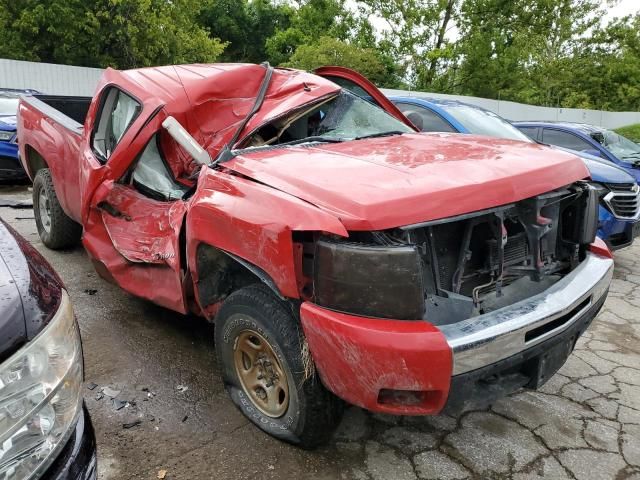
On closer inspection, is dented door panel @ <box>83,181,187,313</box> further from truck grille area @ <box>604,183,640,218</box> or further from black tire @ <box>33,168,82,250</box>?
truck grille area @ <box>604,183,640,218</box>

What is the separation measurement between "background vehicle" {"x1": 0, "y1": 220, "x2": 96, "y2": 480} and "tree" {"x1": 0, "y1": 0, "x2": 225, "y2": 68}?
17.5 m

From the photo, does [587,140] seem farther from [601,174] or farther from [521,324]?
[521,324]

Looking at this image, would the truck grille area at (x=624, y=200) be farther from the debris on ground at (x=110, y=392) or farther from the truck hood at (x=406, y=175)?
the debris on ground at (x=110, y=392)

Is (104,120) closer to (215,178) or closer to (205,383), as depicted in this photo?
(215,178)

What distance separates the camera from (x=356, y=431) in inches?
106

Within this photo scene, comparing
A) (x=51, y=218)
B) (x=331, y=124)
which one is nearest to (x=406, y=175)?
(x=331, y=124)

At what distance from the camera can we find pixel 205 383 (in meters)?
Result: 3.09

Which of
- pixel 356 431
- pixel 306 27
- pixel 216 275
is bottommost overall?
pixel 356 431

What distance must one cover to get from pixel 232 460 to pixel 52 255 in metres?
3.68

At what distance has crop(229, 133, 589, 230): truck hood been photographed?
2.06m

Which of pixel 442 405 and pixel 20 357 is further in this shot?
pixel 442 405

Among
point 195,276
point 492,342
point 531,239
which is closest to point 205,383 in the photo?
point 195,276

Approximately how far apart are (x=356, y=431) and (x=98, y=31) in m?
18.9

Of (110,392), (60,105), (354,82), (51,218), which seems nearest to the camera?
(110,392)
